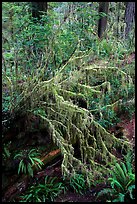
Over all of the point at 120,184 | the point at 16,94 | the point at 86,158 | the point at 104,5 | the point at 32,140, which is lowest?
the point at 120,184

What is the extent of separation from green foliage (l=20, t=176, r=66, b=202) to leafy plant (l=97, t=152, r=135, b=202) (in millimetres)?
933

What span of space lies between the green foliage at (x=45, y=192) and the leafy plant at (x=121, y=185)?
933 millimetres

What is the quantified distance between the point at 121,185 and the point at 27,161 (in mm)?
2117

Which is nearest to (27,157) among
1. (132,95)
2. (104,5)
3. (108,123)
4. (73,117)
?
(73,117)

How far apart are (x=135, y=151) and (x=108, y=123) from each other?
1054 mm

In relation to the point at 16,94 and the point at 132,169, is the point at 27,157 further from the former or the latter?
the point at 132,169

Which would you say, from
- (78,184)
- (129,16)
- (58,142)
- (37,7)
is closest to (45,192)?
(78,184)

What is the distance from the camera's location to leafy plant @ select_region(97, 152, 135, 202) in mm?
4531

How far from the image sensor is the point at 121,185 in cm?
471

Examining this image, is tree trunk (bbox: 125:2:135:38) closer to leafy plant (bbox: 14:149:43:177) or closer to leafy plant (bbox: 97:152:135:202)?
leafy plant (bbox: 97:152:135:202)

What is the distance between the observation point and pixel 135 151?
18.4 ft

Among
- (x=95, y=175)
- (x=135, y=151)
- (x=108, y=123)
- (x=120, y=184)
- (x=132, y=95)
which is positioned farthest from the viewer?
(x=132, y=95)

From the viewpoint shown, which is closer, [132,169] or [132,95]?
[132,169]

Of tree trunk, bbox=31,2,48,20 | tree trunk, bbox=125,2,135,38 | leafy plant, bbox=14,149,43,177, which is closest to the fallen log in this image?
leafy plant, bbox=14,149,43,177
